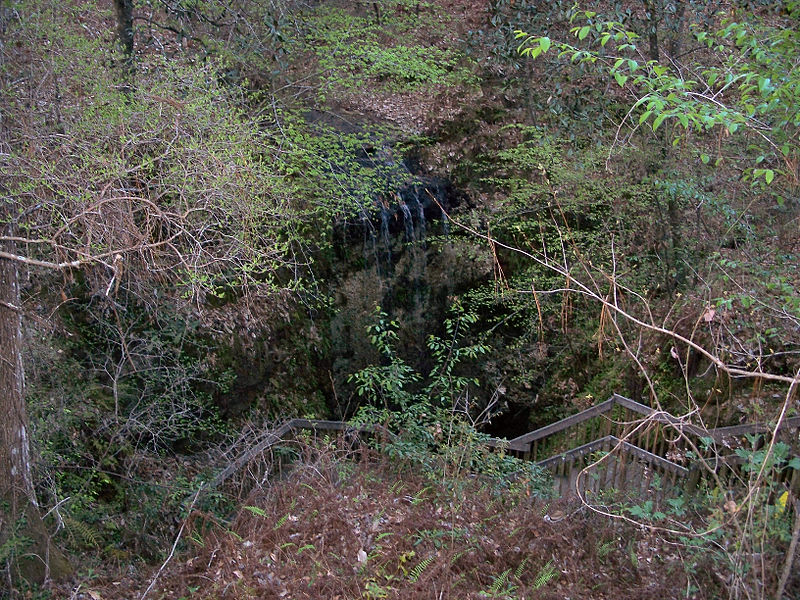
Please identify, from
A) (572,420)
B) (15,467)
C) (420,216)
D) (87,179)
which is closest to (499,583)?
(572,420)

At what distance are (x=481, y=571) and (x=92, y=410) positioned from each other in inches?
181

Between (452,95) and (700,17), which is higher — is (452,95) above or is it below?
below

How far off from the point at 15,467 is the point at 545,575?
14.0 ft

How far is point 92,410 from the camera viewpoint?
286 inches

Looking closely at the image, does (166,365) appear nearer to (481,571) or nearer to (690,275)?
(481,571)

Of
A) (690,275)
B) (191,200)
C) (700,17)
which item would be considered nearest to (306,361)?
(191,200)

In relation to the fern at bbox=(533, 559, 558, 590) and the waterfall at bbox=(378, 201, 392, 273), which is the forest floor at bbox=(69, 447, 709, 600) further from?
the waterfall at bbox=(378, 201, 392, 273)

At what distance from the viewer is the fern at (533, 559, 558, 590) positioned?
4.78 metres

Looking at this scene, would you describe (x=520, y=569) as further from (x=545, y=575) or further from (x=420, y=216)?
(x=420, y=216)

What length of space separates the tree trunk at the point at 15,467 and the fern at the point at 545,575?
3928mm

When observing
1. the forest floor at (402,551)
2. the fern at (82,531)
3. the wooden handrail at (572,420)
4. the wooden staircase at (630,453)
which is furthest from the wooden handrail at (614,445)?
the fern at (82,531)

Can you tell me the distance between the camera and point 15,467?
5.48 metres

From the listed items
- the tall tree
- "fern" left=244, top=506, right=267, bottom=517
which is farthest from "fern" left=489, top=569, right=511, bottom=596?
the tall tree

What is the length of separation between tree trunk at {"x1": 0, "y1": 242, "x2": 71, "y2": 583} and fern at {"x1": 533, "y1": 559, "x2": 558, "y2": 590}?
3928 mm
